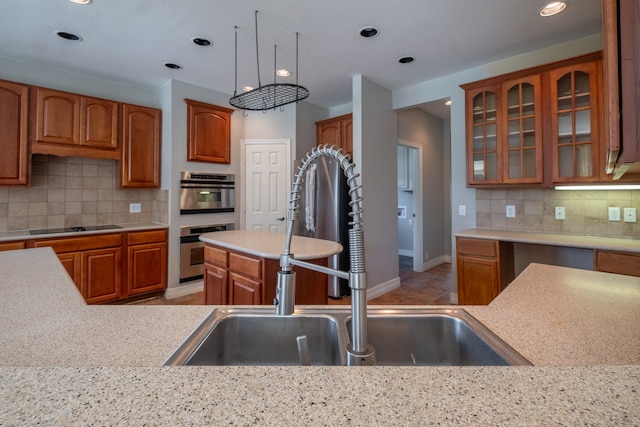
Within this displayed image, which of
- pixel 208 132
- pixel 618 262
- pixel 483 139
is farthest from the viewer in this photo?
pixel 208 132

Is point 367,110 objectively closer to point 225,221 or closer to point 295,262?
point 225,221

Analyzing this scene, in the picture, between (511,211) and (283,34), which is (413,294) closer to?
(511,211)

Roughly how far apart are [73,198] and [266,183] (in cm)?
223

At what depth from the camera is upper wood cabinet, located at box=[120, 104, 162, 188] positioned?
3.56 meters

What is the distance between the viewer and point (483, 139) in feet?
10.1

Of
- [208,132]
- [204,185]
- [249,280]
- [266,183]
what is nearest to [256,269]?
[249,280]

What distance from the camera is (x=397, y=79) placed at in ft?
12.0

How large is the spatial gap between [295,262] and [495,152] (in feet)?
9.51

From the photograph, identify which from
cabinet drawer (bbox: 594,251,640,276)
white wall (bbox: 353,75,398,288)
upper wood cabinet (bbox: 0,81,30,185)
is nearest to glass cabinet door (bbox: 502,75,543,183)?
cabinet drawer (bbox: 594,251,640,276)

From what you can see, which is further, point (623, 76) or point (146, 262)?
point (146, 262)

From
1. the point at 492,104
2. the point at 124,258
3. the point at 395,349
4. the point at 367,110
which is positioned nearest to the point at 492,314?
the point at 395,349

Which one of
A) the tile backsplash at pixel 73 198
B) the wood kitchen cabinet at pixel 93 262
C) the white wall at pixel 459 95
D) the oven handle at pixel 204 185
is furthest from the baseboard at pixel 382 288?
the wood kitchen cabinet at pixel 93 262

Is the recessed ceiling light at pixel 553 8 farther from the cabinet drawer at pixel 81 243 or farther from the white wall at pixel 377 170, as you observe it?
the cabinet drawer at pixel 81 243

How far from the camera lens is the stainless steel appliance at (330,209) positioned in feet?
12.1
